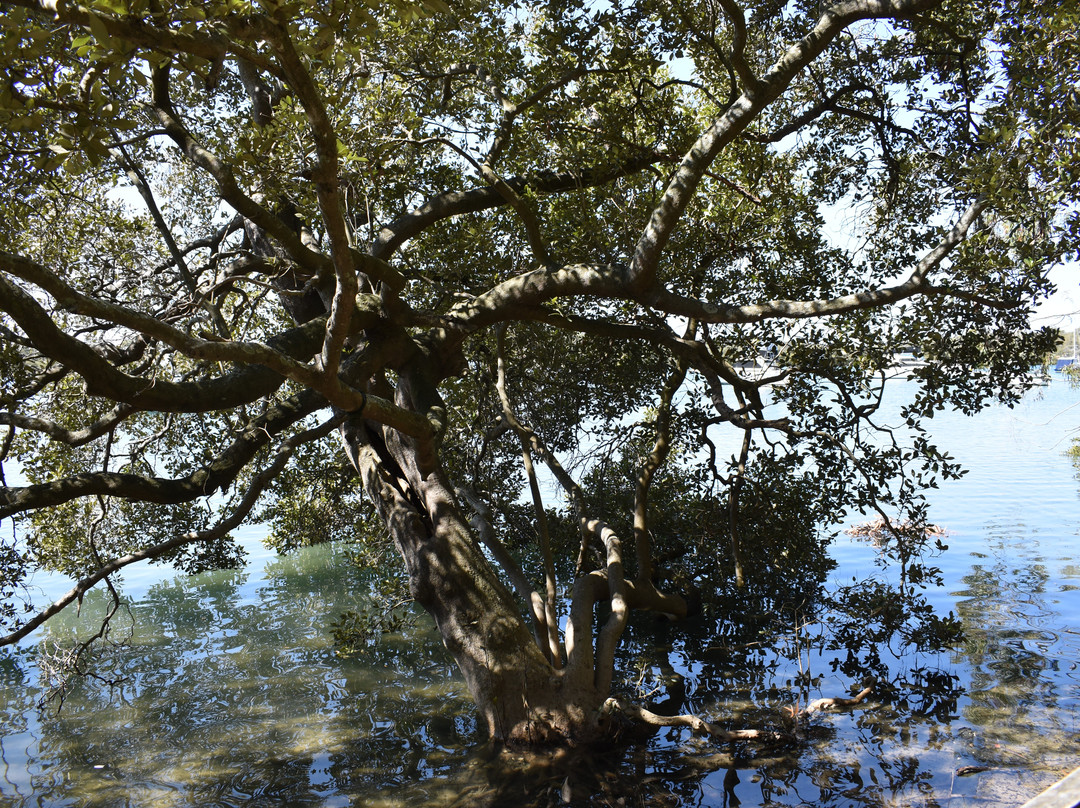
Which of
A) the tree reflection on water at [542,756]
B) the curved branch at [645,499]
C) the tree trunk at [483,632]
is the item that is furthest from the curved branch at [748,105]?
the tree reflection on water at [542,756]

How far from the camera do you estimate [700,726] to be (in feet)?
19.2

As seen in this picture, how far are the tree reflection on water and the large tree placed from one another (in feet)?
2.14

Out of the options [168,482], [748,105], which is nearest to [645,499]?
[748,105]

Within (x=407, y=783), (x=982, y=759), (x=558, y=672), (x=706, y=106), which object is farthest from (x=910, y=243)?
(x=407, y=783)

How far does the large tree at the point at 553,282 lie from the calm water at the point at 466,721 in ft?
2.27

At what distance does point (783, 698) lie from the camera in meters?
7.00

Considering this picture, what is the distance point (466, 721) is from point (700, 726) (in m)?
2.32

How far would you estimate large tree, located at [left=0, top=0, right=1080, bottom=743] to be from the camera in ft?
17.4

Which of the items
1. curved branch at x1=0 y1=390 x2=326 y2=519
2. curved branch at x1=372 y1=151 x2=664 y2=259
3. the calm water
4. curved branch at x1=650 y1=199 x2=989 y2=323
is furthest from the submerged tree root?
curved branch at x1=372 y1=151 x2=664 y2=259

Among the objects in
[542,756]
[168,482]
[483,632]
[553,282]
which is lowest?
[542,756]

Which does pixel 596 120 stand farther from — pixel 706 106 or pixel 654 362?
pixel 654 362

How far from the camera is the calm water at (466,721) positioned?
5.52 m

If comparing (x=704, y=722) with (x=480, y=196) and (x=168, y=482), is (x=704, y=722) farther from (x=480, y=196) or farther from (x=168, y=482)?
(x=480, y=196)

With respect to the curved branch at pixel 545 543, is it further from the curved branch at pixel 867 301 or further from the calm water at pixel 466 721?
the curved branch at pixel 867 301
